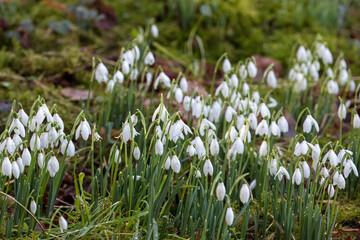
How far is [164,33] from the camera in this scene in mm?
5566

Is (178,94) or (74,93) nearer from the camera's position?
(178,94)

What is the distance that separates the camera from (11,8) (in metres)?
5.26

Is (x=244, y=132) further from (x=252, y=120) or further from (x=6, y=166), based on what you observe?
(x=6, y=166)

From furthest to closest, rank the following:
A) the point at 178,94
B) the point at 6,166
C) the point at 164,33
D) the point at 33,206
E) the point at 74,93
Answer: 1. the point at 164,33
2. the point at 74,93
3. the point at 178,94
4. the point at 33,206
5. the point at 6,166

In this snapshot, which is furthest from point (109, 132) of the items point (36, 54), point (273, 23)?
point (273, 23)

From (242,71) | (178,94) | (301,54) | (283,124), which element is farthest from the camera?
(301,54)

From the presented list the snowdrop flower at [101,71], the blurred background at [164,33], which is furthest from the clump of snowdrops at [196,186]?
the blurred background at [164,33]

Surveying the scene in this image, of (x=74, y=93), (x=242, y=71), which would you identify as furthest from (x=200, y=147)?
(x=74, y=93)

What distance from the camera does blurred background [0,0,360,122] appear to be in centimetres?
467

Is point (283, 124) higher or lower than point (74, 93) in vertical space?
lower

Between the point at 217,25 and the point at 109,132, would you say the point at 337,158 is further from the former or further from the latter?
the point at 217,25

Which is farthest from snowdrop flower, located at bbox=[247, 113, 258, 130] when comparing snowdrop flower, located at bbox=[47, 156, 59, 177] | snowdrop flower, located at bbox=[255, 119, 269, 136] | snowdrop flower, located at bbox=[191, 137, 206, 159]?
snowdrop flower, located at bbox=[47, 156, 59, 177]

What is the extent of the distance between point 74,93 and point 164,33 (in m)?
1.62

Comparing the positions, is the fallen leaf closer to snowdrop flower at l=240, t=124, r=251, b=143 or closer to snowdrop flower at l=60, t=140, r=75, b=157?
snowdrop flower at l=60, t=140, r=75, b=157
